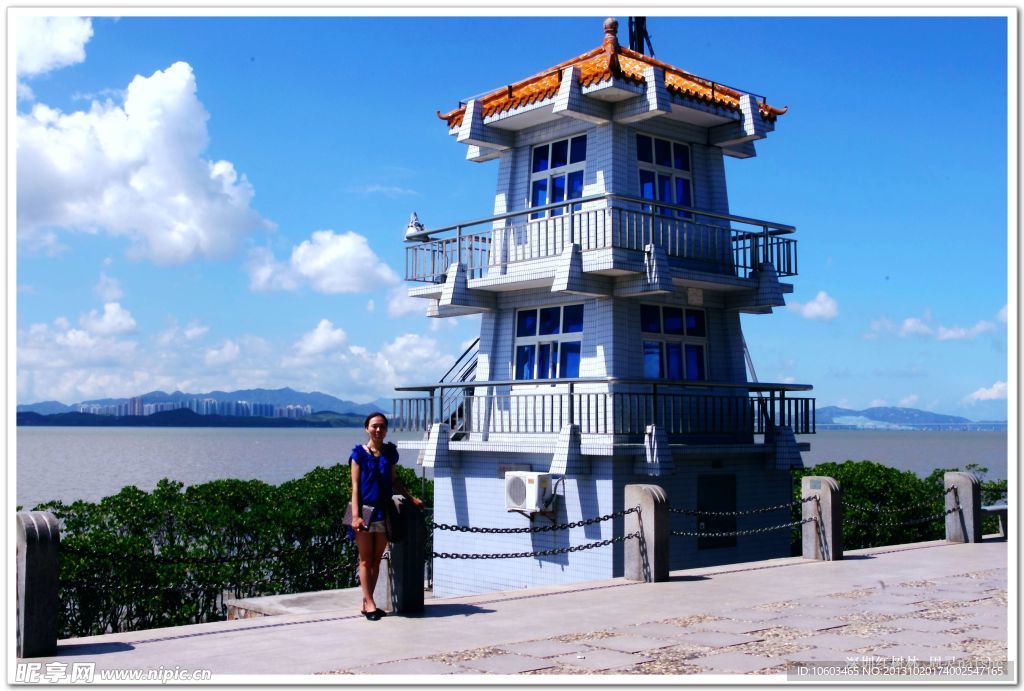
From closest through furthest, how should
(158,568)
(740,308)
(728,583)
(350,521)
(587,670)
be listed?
(587,670) → (350,521) → (728,583) → (158,568) → (740,308)

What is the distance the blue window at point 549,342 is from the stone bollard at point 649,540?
605cm

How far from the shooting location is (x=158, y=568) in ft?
60.6

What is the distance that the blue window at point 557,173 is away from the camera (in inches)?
853

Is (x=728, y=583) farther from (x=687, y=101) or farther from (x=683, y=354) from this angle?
(x=687, y=101)

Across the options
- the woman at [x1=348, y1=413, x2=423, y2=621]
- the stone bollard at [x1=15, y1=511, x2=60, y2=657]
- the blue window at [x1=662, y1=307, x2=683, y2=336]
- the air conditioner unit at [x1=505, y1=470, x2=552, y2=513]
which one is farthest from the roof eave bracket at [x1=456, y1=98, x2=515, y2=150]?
the stone bollard at [x1=15, y1=511, x2=60, y2=657]

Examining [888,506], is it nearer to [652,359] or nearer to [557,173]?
[652,359]

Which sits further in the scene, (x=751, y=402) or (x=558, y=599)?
(x=751, y=402)

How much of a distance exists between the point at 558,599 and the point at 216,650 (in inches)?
180

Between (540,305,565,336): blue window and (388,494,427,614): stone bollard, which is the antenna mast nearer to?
(540,305,565,336): blue window

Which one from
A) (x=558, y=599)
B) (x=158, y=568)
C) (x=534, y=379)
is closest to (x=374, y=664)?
(x=558, y=599)

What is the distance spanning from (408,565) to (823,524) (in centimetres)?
802

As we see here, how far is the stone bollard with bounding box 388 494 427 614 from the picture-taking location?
12.1 m

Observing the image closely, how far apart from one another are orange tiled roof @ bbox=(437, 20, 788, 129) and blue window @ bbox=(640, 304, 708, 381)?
13.2ft

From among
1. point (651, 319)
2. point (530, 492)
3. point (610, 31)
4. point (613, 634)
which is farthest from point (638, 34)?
point (613, 634)
